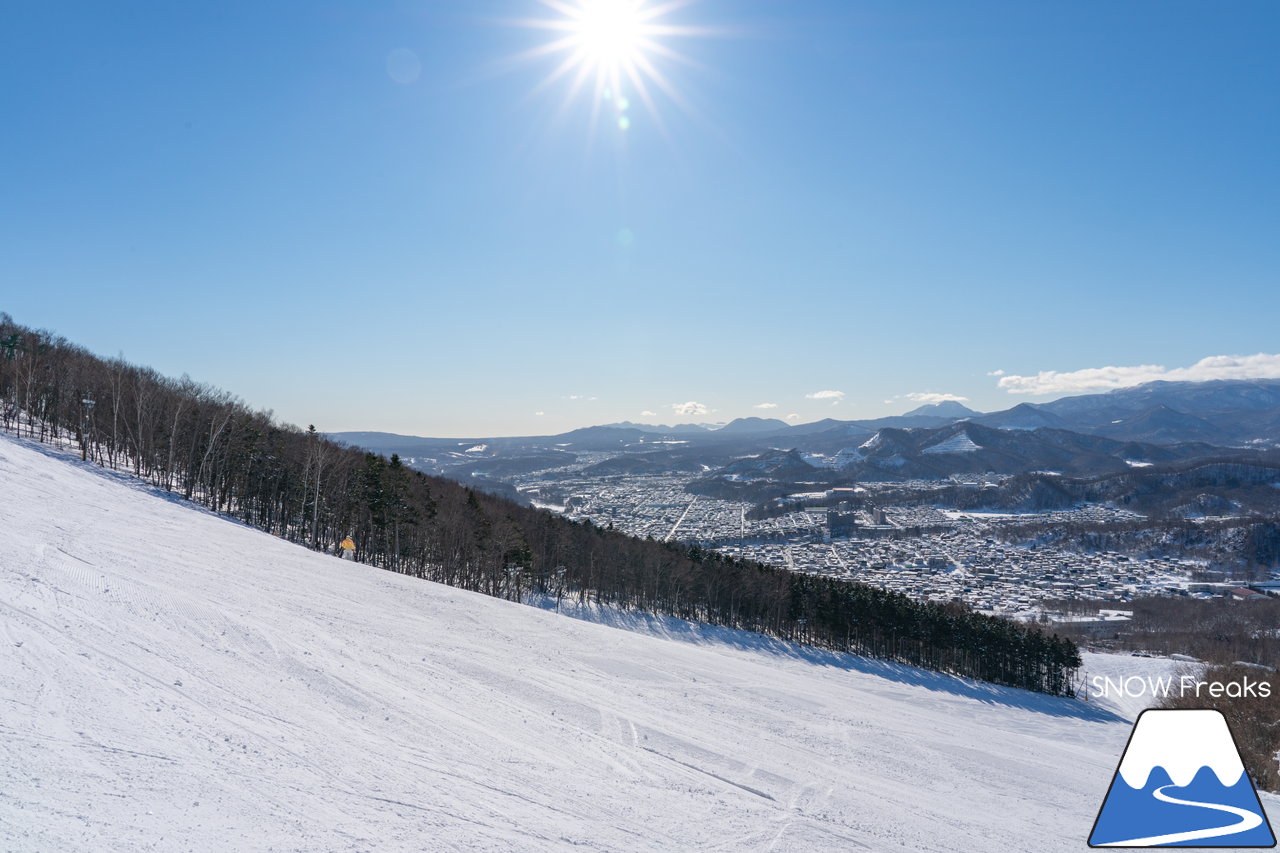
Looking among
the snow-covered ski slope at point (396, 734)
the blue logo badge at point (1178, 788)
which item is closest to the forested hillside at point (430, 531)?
the snow-covered ski slope at point (396, 734)

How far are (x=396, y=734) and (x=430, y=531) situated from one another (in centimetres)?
Answer: 3985

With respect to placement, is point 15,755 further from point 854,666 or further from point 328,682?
point 854,666

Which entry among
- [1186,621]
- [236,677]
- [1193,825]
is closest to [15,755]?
[236,677]

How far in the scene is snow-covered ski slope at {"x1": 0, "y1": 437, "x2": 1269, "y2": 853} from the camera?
8.12m

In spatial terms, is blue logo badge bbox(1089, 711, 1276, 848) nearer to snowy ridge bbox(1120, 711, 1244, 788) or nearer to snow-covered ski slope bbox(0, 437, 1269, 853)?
snowy ridge bbox(1120, 711, 1244, 788)

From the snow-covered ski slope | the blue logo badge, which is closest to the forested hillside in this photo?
the snow-covered ski slope

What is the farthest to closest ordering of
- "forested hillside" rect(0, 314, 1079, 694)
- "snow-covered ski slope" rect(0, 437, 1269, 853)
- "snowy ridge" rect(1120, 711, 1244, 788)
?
1. "forested hillside" rect(0, 314, 1079, 694)
2. "snowy ridge" rect(1120, 711, 1244, 788)
3. "snow-covered ski slope" rect(0, 437, 1269, 853)

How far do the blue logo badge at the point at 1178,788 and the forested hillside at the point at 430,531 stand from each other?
43.5 metres

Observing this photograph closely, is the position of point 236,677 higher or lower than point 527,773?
higher

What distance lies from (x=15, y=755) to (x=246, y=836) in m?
3.67

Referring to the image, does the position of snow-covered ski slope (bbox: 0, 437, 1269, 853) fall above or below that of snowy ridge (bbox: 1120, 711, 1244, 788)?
below

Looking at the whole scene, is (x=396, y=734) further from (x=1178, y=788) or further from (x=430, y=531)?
(x=430, y=531)

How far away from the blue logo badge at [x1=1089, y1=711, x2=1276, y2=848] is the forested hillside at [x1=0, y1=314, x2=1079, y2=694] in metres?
43.5

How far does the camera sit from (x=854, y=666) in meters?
49.8
